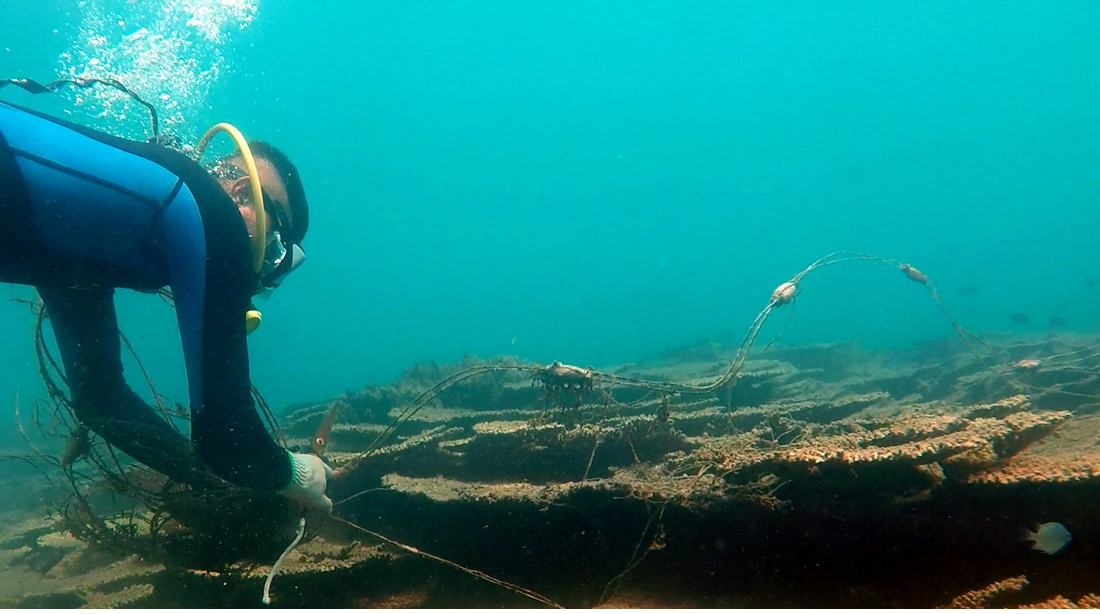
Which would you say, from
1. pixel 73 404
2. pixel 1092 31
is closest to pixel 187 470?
pixel 73 404

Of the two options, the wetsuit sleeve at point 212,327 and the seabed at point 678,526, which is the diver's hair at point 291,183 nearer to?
the wetsuit sleeve at point 212,327

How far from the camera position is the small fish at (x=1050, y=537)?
→ 2.14 meters

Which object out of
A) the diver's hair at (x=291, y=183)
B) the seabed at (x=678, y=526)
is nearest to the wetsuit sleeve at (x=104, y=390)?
the seabed at (x=678, y=526)

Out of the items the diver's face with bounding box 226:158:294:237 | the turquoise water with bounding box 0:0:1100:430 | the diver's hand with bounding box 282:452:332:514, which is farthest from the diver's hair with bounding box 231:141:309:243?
the turquoise water with bounding box 0:0:1100:430

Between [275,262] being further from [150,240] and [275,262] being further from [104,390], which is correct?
[104,390]

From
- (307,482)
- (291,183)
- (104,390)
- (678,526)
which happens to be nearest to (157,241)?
(291,183)

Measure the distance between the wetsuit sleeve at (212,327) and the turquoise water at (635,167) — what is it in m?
63.4

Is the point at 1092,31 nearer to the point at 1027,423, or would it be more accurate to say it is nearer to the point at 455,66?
the point at 455,66

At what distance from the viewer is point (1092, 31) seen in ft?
318

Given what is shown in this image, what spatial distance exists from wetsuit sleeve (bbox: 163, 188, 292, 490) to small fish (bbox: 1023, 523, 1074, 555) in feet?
11.6

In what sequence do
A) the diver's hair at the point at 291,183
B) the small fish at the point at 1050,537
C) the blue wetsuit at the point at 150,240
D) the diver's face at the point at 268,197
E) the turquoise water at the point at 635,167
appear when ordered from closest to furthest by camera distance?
the blue wetsuit at the point at 150,240 → the small fish at the point at 1050,537 → the diver's face at the point at 268,197 → the diver's hair at the point at 291,183 → the turquoise water at the point at 635,167

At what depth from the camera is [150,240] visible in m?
2.09

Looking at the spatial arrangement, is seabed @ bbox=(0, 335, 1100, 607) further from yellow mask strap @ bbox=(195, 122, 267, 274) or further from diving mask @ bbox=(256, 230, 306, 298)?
yellow mask strap @ bbox=(195, 122, 267, 274)

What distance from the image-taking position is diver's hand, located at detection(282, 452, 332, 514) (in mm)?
2494
